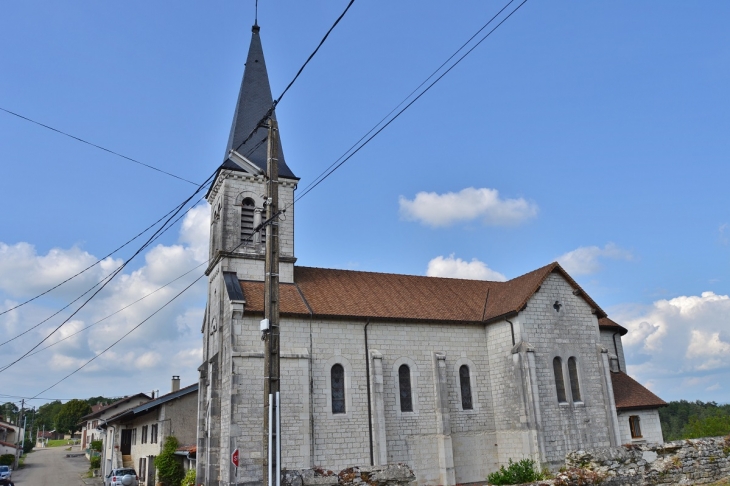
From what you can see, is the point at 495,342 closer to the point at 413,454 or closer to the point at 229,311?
the point at 413,454

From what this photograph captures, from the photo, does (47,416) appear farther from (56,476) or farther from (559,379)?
(559,379)

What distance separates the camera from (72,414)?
106 metres

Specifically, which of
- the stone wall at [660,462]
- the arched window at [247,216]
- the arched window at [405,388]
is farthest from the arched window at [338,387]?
the stone wall at [660,462]

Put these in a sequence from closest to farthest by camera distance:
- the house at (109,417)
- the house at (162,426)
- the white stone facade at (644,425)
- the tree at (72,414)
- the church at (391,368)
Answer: the church at (391,368), the white stone facade at (644,425), the house at (162,426), the house at (109,417), the tree at (72,414)

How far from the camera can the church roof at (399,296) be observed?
2464 cm

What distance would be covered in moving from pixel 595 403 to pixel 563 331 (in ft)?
11.5

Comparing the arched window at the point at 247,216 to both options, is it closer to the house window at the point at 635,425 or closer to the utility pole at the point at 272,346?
the utility pole at the point at 272,346

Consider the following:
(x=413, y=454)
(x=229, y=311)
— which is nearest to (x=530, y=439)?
(x=413, y=454)

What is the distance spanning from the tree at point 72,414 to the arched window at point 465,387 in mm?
99350

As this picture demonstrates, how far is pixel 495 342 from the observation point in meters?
26.8

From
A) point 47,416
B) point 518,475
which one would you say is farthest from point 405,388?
point 47,416

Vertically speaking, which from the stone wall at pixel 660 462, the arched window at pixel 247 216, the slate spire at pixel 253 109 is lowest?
the stone wall at pixel 660 462

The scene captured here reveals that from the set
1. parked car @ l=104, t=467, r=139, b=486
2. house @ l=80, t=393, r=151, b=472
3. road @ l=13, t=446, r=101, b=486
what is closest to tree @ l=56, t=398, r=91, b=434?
road @ l=13, t=446, r=101, b=486

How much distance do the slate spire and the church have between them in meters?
0.11
